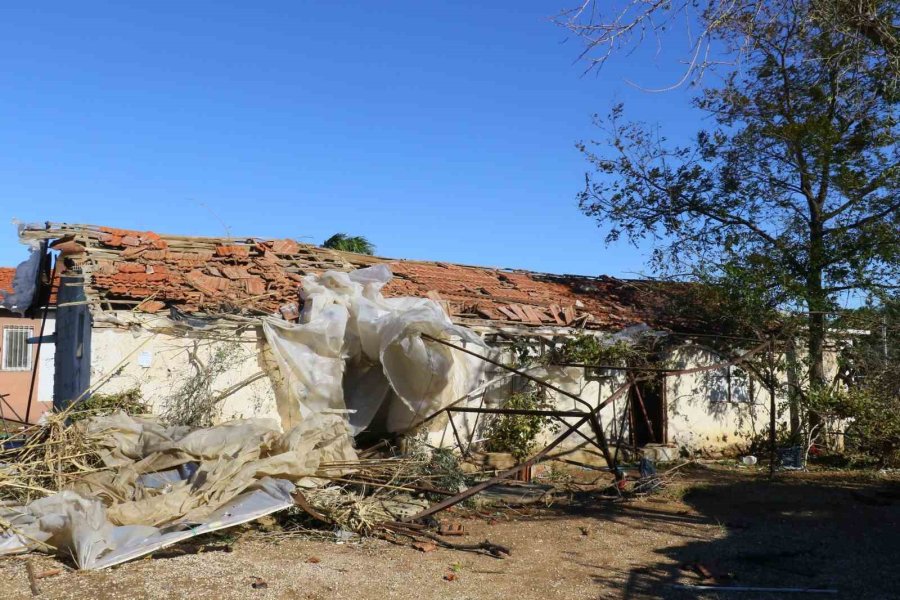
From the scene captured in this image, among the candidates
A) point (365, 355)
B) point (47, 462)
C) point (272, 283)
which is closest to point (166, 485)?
point (47, 462)

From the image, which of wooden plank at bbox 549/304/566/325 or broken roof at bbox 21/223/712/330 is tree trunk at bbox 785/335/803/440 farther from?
wooden plank at bbox 549/304/566/325

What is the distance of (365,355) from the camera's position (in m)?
10.3

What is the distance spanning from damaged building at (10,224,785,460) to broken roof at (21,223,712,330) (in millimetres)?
30

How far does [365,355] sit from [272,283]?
1995 mm

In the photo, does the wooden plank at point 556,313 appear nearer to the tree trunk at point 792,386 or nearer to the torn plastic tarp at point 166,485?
the tree trunk at point 792,386

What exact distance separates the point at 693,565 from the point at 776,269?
7.05 m

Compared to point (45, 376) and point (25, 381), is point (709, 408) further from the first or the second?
point (25, 381)

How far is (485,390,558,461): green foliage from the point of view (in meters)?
11.7

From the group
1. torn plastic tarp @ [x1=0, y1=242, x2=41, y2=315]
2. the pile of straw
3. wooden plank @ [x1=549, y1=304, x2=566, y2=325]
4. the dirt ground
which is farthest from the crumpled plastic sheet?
torn plastic tarp @ [x1=0, y1=242, x2=41, y2=315]

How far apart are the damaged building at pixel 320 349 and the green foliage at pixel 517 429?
28 cm

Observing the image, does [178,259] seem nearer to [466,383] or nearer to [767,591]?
[466,383]

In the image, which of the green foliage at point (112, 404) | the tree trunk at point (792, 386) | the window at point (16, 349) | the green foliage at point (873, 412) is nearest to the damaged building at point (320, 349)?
the green foliage at point (112, 404)

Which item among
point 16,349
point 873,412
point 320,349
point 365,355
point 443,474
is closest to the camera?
point 443,474

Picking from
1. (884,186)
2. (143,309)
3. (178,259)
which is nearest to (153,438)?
(143,309)
